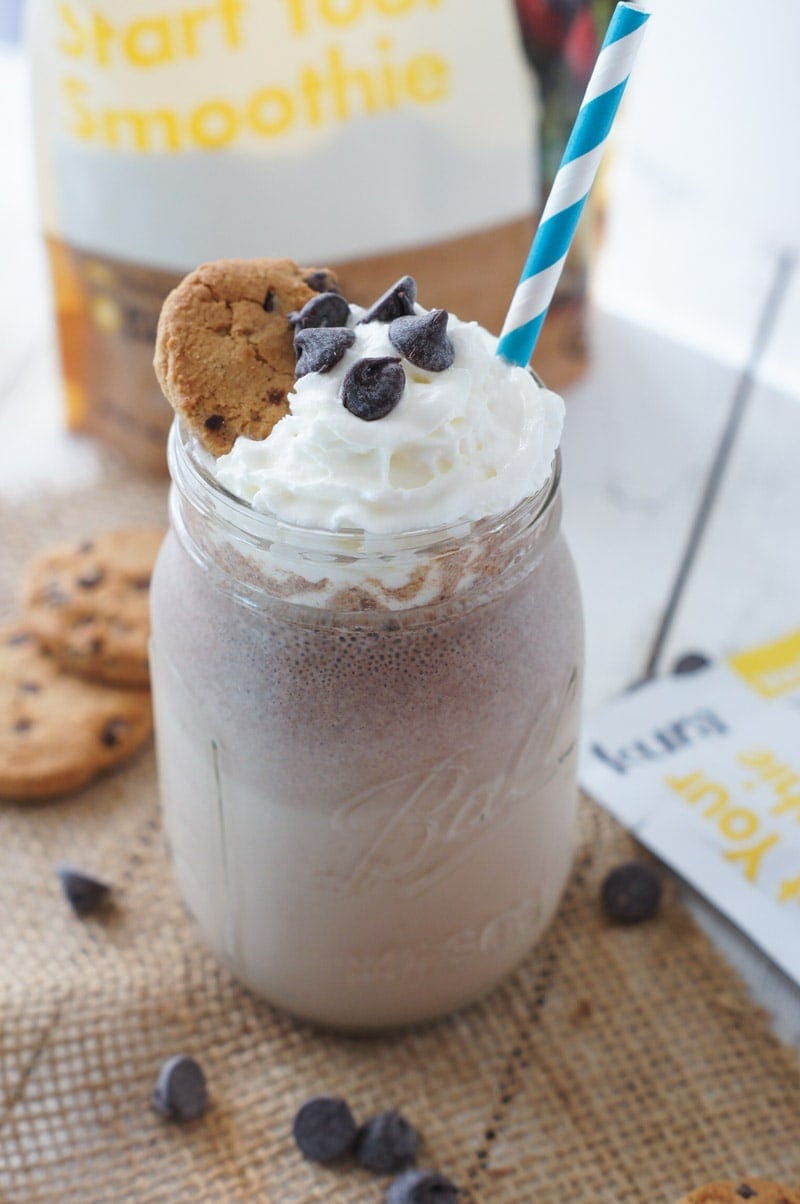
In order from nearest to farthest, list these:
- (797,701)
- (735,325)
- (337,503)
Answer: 1. (337,503)
2. (797,701)
3. (735,325)

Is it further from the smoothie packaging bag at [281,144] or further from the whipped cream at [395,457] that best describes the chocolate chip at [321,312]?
the smoothie packaging bag at [281,144]

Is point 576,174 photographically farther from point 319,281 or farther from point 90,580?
point 90,580

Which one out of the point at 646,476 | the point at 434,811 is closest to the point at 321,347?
the point at 434,811

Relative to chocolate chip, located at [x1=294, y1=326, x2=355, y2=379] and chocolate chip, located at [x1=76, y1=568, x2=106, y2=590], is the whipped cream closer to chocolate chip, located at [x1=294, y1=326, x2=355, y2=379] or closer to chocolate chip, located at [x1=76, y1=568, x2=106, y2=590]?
chocolate chip, located at [x1=294, y1=326, x2=355, y2=379]

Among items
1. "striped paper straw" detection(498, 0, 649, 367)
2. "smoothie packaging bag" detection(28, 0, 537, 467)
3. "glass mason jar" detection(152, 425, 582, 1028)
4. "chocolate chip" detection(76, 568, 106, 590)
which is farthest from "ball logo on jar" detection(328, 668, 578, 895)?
"smoothie packaging bag" detection(28, 0, 537, 467)

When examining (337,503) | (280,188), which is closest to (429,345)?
(337,503)

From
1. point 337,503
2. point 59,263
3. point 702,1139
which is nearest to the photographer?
point 337,503

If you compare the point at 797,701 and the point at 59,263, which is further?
the point at 59,263

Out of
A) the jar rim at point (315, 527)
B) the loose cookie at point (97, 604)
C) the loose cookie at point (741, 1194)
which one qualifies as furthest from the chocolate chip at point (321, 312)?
the loose cookie at point (741, 1194)

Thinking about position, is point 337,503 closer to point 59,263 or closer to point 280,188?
point 280,188
